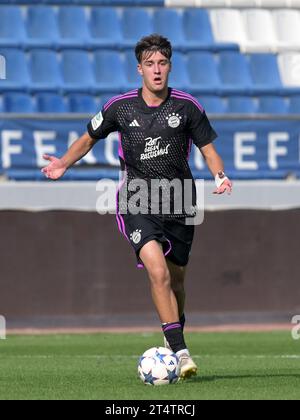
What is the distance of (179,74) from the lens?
1900 cm

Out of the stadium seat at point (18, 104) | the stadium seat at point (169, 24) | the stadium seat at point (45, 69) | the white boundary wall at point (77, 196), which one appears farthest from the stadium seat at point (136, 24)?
the white boundary wall at point (77, 196)

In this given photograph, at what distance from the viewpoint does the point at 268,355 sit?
11344 millimetres

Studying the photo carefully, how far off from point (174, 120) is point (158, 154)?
0.90 feet

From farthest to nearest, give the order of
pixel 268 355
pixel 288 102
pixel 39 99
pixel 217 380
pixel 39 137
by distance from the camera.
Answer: pixel 288 102 → pixel 39 99 → pixel 39 137 → pixel 268 355 → pixel 217 380

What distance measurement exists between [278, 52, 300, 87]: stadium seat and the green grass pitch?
6.24 metres

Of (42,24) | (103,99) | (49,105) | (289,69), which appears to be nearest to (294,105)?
(289,69)

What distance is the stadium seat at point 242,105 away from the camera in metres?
18.6

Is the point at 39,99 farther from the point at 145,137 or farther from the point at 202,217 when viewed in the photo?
the point at 145,137

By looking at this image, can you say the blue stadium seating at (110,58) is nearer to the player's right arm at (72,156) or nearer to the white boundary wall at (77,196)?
the white boundary wall at (77,196)

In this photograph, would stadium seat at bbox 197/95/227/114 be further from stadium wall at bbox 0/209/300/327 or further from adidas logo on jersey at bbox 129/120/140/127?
adidas logo on jersey at bbox 129/120/140/127

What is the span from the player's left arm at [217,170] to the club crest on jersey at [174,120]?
26 centimetres

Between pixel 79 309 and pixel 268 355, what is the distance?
14.7 ft

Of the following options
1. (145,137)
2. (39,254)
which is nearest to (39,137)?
(39,254)

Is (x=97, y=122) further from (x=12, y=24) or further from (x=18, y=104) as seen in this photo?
(x=12, y=24)
